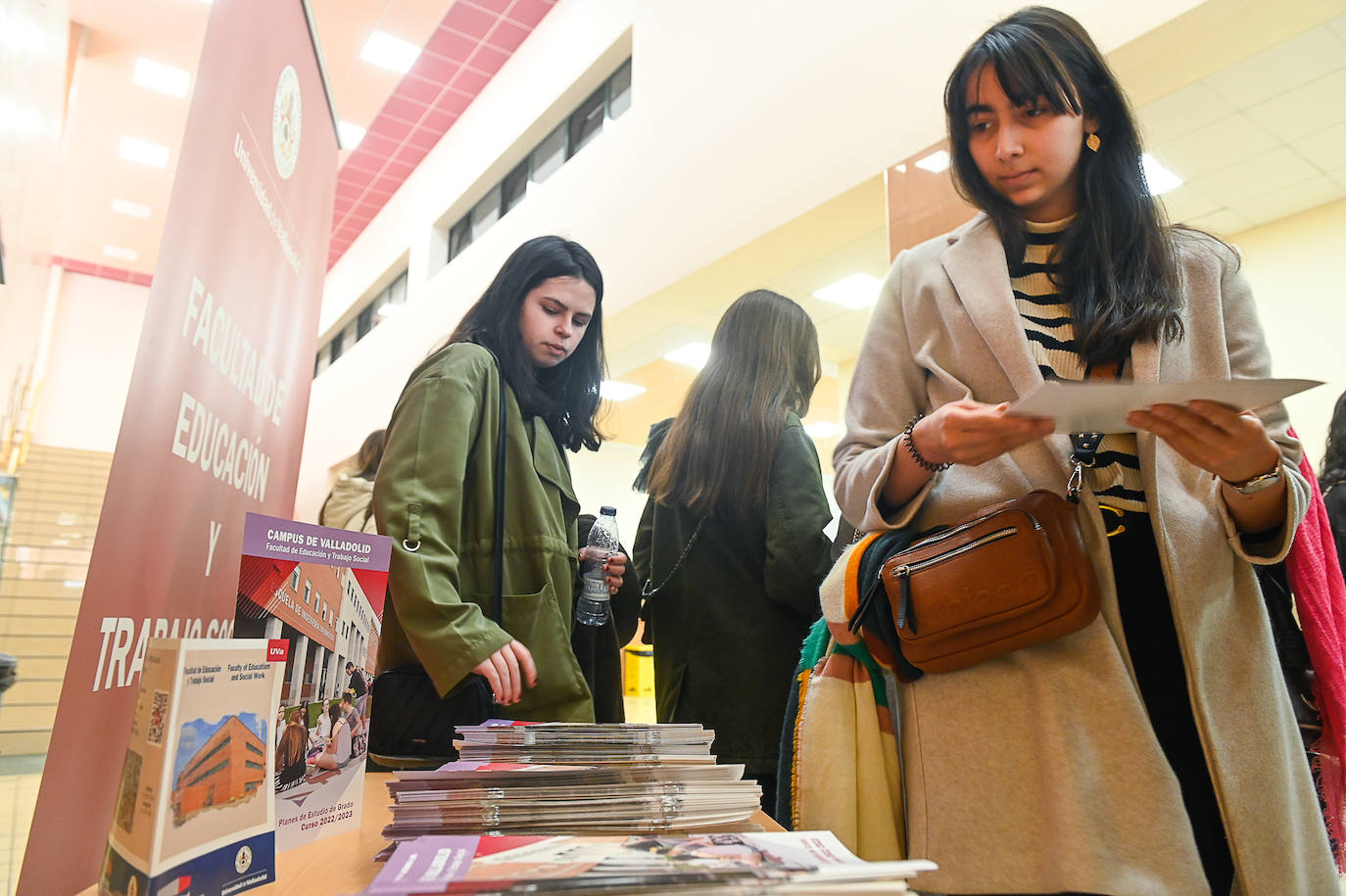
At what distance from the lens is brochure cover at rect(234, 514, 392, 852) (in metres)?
0.70

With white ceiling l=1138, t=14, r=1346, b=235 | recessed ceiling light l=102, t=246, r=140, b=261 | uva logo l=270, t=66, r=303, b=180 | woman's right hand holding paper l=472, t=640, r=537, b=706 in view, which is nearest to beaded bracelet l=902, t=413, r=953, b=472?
woman's right hand holding paper l=472, t=640, r=537, b=706

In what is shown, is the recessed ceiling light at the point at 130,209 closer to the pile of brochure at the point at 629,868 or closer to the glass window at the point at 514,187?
the glass window at the point at 514,187

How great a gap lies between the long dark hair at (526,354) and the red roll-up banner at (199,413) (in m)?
0.37

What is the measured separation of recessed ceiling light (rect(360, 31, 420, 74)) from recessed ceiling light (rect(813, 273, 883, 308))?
11.6ft

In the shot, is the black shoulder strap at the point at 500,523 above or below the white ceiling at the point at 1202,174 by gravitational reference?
below

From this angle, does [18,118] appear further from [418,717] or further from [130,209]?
[130,209]

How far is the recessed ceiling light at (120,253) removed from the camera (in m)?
9.70

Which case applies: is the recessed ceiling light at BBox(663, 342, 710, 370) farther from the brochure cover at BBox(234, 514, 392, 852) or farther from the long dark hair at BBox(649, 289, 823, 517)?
the brochure cover at BBox(234, 514, 392, 852)

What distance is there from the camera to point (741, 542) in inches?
69.7

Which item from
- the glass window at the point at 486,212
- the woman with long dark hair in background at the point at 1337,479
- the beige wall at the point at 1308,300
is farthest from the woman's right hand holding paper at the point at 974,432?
the glass window at the point at 486,212

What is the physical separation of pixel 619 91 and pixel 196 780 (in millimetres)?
5974

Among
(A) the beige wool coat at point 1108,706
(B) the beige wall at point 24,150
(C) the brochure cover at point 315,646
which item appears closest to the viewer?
(C) the brochure cover at point 315,646

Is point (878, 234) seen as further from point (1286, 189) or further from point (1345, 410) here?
point (1286, 189)

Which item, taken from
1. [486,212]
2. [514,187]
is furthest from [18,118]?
[486,212]
